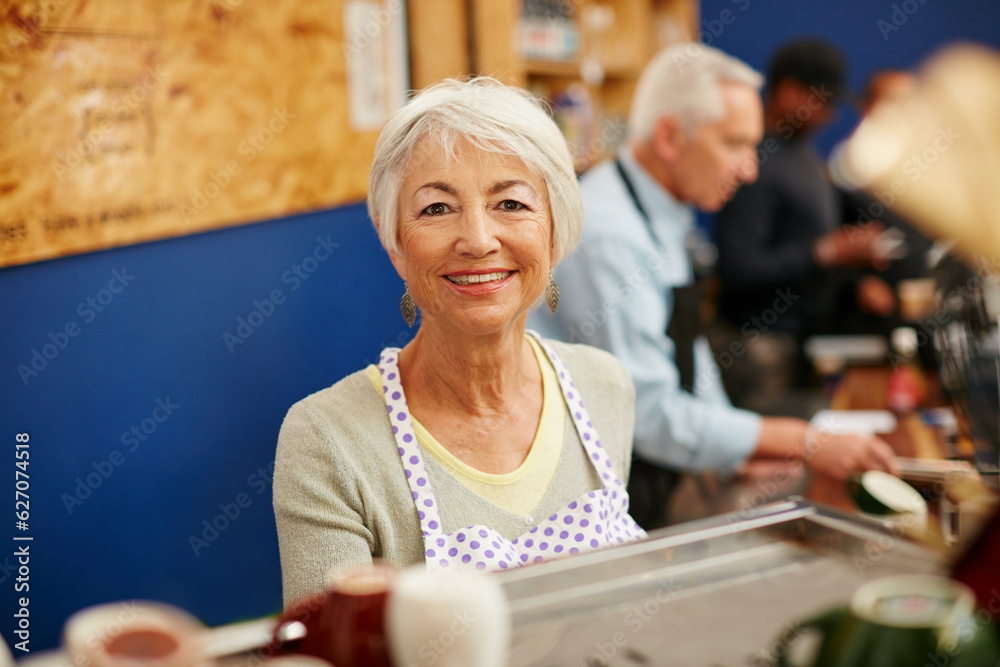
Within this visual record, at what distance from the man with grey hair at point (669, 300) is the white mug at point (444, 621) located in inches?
61.3

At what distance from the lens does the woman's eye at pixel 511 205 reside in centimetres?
149

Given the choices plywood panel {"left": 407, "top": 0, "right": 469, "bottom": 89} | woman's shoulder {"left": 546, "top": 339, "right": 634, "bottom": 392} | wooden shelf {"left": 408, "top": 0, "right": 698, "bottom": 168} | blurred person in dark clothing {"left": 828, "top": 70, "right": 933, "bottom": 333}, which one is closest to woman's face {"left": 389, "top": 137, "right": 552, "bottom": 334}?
woman's shoulder {"left": 546, "top": 339, "right": 634, "bottom": 392}

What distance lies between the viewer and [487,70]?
3291 millimetres

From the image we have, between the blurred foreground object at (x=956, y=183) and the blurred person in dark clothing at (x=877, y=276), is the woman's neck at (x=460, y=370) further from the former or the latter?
the blurred person in dark clothing at (x=877, y=276)

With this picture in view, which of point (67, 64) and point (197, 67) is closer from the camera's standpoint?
point (67, 64)

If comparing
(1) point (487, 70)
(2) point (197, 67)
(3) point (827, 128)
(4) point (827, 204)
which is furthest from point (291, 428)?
(3) point (827, 128)

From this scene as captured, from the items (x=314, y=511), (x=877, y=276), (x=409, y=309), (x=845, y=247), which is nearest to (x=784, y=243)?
(x=845, y=247)

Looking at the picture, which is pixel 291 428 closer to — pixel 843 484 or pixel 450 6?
pixel 843 484

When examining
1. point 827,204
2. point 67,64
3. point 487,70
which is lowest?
point 827,204

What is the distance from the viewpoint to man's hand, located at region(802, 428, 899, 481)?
205cm

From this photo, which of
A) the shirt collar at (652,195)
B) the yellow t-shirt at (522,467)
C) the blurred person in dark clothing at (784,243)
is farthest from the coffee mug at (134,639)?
the blurred person in dark clothing at (784,243)

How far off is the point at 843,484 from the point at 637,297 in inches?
27.8

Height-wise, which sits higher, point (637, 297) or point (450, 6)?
point (450, 6)

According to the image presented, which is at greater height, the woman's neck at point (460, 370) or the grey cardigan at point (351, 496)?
the woman's neck at point (460, 370)
